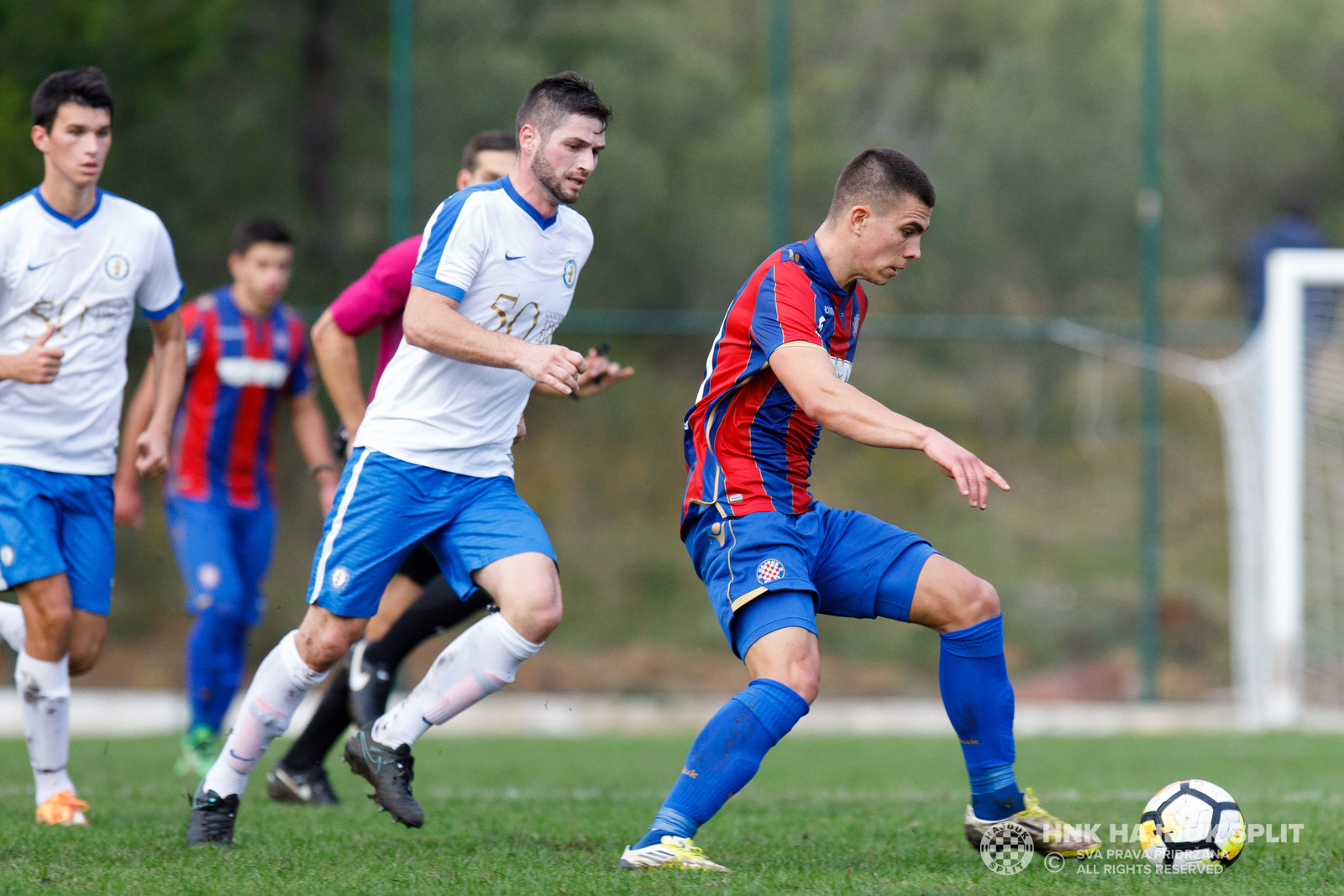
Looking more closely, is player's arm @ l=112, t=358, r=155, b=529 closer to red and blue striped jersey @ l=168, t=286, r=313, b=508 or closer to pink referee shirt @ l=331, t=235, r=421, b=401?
red and blue striped jersey @ l=168, t=286, r=313, b=508

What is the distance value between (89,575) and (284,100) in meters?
8.89

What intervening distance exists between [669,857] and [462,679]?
0.83 metres

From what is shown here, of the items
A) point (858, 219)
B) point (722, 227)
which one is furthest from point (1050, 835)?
point (722, 227)

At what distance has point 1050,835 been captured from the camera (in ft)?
13.9


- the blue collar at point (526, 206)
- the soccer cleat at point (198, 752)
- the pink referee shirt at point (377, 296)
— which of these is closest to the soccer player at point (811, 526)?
the blue collar at point (526, 206)

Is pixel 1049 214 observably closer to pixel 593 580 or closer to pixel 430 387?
pixel 593 580

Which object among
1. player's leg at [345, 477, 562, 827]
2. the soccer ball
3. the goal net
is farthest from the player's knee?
the goal net

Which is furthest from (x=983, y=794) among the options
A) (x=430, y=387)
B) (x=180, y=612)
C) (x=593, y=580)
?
(x=180, y=612)

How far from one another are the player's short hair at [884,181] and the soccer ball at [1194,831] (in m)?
1.82

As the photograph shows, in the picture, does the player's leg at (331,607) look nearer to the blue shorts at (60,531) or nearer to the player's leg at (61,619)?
the player's leg at (61,619)

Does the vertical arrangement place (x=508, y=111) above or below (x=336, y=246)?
above

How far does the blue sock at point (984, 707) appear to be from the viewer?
423 cm

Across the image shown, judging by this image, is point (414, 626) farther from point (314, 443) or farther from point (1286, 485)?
point (1286, 485)

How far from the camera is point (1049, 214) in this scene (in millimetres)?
13039
